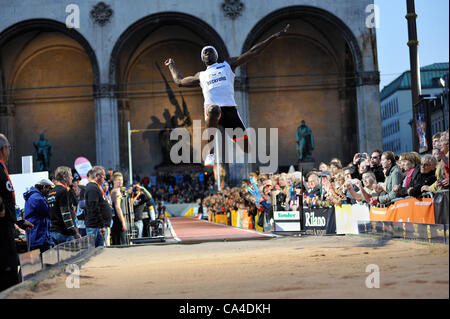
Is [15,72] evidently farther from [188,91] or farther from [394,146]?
[394,146]

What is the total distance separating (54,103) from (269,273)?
39.4m

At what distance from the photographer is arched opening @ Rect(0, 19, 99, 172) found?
42375 mm

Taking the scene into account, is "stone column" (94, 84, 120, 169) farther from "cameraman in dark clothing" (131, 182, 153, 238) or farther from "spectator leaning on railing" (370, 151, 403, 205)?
"spectator leaning on railing" (370, 151, 403, 205)

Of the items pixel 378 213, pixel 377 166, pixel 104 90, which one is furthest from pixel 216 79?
pixel 104 90

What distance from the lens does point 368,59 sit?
118 ft

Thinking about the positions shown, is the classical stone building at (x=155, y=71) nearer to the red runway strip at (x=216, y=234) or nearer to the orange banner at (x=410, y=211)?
the red runway strip at (x=216, y=234)

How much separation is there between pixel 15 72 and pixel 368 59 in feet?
70.8

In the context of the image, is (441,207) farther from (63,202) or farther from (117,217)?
(117,217)

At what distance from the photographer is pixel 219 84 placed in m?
9.30

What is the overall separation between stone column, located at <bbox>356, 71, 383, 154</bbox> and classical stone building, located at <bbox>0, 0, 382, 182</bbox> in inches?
6.8

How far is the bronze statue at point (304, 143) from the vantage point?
124ft

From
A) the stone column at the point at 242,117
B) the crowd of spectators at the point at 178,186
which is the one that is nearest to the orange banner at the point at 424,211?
the stone column at the point at 242,117

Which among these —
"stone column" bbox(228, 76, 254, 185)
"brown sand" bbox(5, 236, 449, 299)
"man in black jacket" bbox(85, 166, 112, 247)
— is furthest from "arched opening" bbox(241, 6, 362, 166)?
"brown sand" bbox(5, 236, 449, 299)
